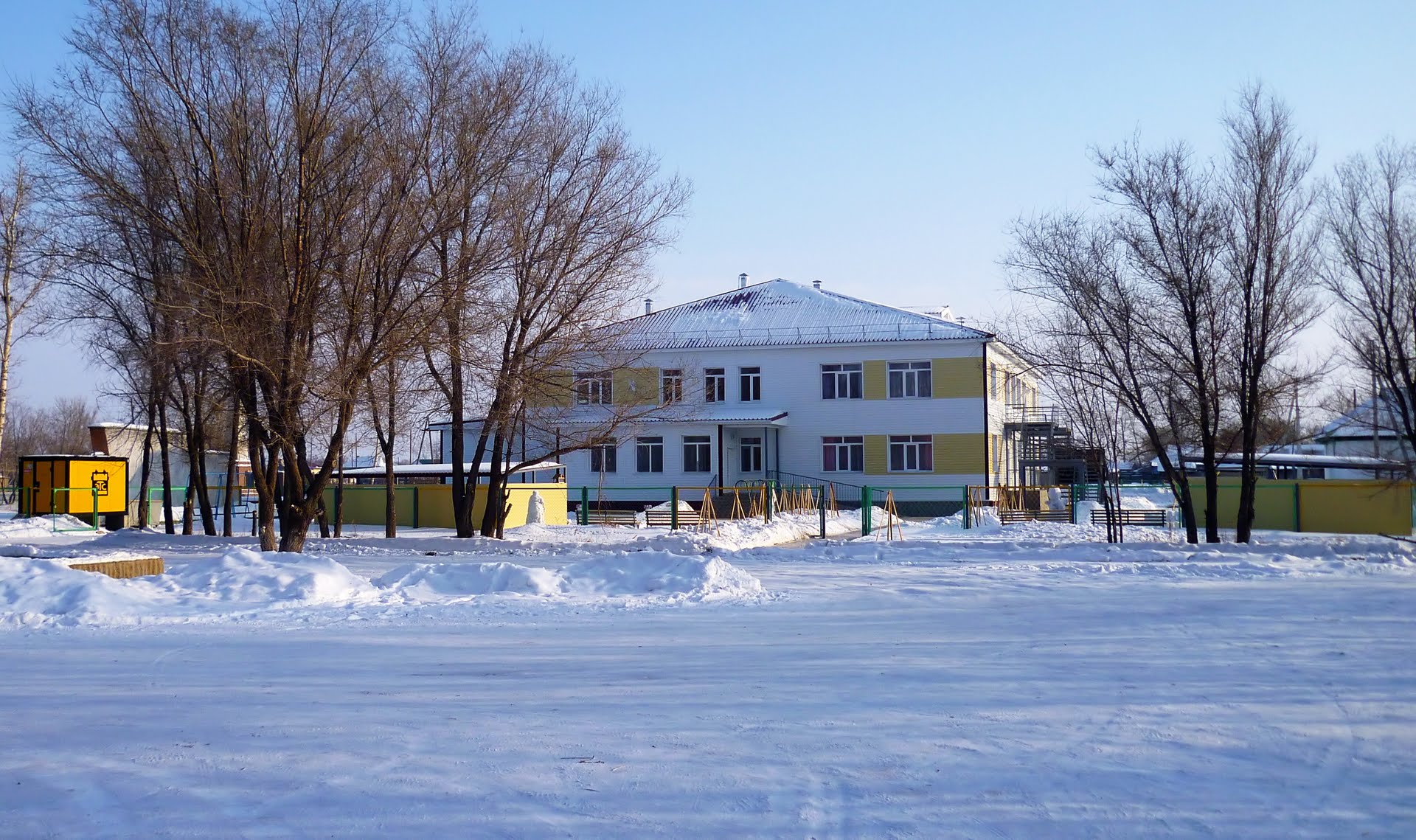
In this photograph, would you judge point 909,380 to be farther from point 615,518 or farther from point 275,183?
point 275,183

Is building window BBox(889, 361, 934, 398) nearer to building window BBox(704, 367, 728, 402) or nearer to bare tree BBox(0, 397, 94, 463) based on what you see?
building window BBox(704, 367, 728, 402)

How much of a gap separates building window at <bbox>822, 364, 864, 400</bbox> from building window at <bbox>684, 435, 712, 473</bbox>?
17.4 ft

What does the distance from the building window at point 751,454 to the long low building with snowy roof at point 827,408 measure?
44 millimetres

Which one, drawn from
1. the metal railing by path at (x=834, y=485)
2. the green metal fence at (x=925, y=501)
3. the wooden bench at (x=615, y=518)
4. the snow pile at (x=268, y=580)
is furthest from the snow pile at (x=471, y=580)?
the metal railing by path at (x=834, y=485)

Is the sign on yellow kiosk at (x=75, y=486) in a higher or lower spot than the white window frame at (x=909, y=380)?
lower

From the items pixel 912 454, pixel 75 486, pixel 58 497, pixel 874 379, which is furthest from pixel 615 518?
pixel 58 497

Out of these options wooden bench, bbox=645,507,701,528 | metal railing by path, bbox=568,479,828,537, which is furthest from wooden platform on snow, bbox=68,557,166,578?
wooden bench, bbox=645,507,701,528

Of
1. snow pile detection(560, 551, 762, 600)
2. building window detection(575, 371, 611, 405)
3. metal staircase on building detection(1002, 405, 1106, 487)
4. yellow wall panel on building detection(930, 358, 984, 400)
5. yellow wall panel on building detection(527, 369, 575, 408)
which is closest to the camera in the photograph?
snow pile detection(560, 551, 762, 600)

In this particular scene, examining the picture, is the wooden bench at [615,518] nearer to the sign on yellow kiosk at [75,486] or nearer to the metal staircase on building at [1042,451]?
the metal staircase on building at [1042,451]

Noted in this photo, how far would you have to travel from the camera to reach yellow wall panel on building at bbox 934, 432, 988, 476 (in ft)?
147

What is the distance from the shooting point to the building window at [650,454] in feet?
154

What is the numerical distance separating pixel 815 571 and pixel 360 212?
1076cm

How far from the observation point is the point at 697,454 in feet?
154

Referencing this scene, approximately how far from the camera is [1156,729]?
7.39 meters
